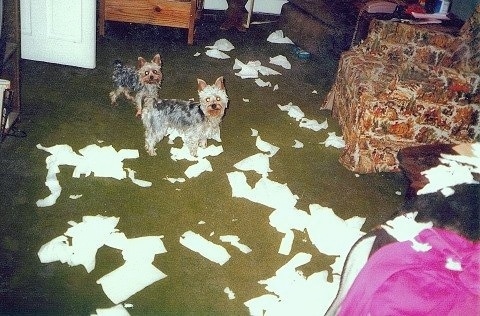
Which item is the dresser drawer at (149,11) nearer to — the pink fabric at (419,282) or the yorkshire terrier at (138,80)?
the yorkshire terrier at (138,80)

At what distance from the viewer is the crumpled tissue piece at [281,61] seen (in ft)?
21.3

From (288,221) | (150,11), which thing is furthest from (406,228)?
(150,11)

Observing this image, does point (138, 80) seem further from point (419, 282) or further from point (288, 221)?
point (419, 282)

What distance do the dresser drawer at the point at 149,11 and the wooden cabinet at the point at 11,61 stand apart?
256 centimetres

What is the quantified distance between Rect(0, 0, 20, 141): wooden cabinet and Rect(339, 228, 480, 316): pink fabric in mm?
3087

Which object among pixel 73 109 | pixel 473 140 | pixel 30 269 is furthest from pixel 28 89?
pixel 473 140

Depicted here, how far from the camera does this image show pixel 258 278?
123 inches

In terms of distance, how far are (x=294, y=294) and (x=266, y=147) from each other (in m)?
1.87

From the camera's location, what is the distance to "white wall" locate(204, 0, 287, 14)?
808cm

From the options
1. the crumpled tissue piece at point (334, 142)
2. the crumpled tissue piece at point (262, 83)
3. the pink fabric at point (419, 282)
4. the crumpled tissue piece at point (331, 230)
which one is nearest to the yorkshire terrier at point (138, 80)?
the crumpled tissue piece at point (262, 83)

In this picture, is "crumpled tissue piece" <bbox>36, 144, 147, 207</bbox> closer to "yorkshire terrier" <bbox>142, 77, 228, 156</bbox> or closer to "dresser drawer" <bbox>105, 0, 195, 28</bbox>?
"yorkshire terrier" <bbox>142, 77, 228, 156</bbox>

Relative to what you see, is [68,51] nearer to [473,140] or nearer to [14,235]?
[14,235]

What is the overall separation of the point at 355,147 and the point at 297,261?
1.49 m

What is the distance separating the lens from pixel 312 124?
5133mm
